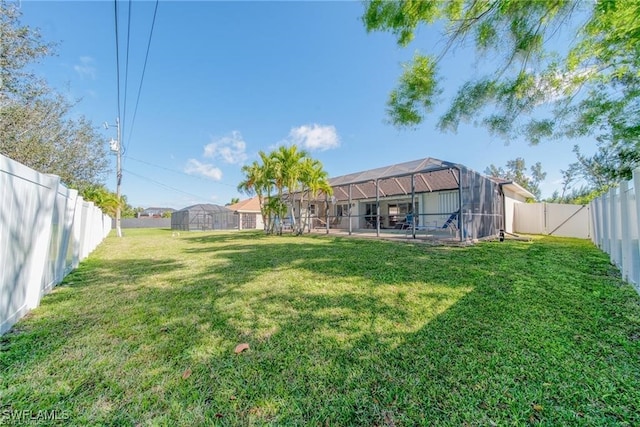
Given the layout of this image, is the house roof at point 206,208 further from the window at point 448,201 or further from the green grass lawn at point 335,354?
the green grass lawn at point 335,354

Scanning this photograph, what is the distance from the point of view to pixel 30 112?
28.2 feet

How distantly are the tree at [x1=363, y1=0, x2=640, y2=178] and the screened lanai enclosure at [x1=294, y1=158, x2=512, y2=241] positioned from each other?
9.40 feet

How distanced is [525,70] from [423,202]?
11.6m

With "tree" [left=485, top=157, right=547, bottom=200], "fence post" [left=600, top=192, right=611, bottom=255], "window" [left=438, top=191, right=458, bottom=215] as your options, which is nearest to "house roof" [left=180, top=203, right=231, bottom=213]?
"window" [left=438, top=191, right=458, bottom=215]

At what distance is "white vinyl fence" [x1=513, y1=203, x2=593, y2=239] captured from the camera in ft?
43.0

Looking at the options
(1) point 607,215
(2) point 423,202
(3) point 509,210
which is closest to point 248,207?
(2) point 423,202

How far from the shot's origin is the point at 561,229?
45.0 feet

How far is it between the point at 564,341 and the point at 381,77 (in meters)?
8.94

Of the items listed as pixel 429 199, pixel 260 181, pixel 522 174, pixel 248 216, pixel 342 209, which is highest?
pixel 522 174

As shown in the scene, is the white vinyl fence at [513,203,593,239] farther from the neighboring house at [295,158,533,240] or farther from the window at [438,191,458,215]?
the window at [438,191,458,215]

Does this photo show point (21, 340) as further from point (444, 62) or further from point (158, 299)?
point (444, 62)

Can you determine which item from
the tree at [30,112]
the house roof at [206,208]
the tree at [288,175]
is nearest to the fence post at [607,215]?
the tree at [288,175]

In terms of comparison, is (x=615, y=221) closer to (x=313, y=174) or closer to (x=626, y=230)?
(x=626, y=230)

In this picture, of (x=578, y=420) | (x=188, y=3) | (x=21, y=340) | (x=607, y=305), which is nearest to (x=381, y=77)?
(x=188, y=3)
